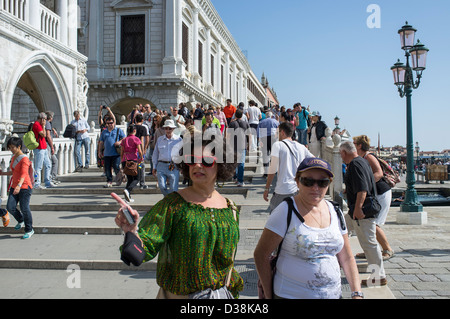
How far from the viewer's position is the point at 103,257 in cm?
574

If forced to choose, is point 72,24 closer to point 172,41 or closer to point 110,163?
point 172,41

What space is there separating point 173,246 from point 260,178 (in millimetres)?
10111

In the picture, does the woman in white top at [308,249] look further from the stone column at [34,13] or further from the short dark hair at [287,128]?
the stone column at [34,13]

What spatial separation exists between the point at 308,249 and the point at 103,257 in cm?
409

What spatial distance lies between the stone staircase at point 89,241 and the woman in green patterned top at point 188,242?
2398 millimetres

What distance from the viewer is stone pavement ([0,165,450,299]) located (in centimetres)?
477

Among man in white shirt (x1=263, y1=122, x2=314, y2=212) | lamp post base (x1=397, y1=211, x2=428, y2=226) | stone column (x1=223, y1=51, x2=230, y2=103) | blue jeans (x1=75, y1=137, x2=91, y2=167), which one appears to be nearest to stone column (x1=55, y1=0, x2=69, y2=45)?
blue jeans (x1=75, y1=137, x2=91, y2=167)

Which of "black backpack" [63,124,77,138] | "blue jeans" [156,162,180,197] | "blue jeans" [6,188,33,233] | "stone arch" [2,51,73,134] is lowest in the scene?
"blue jeans" [6,188,33,233]

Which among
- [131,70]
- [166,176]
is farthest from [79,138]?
[131,70]

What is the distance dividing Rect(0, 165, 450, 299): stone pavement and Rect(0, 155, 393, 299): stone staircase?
1 centimetres

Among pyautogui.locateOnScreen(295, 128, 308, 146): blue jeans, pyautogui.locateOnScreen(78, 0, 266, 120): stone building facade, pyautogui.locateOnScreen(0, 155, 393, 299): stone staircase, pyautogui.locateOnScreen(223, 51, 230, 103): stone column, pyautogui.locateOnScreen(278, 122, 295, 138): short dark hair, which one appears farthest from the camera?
pyautogui.locateOnScreen(223, 51, 230, 103): stone column

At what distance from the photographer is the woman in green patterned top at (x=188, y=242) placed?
7.29ft

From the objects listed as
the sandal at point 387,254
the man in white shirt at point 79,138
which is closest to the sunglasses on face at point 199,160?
the sandal at point 387,254

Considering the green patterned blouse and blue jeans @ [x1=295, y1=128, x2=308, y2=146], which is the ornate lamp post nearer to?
blue jeans @ [x1=295, y1=128, x2=308, y2=146]
